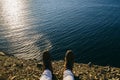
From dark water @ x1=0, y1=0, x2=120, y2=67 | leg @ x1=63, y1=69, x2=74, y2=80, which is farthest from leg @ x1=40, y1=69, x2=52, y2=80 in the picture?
dark water @ x1=0, y1=0, x2=120, y2=67

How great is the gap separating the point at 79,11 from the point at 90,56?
921 inches

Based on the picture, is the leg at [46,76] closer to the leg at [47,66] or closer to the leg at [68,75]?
the leg at [47,66]

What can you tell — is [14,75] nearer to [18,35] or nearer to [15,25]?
[18,35]

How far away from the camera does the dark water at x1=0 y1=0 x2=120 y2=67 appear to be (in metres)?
27.3

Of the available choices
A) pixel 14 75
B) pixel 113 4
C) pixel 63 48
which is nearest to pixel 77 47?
→ pixel 63 48

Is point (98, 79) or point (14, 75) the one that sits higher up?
point (14, 75)

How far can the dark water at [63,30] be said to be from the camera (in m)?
27.3

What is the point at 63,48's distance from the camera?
28.3 meters

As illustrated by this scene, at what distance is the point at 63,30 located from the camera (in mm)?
35219

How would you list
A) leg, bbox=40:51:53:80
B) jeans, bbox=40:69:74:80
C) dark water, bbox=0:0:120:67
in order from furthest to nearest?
dark water, bbox=0:0:120:67
leg, bbox=40:51:53:80
jeans, bbox=40:69:74:80

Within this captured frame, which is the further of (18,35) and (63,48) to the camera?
(18,35)

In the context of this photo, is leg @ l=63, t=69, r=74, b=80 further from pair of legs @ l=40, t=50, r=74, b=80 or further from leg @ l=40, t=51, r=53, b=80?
leg @ l=40, t=51, r=53, b=80

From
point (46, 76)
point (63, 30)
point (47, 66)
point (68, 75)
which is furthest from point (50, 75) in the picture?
point (63, 30)

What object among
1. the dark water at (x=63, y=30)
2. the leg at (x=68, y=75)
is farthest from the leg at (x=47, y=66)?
the dark water at (x=63, y=30)
